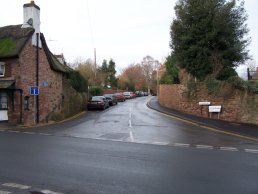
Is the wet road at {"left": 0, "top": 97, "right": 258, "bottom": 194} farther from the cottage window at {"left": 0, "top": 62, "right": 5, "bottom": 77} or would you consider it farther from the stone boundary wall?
the cottage window at {"left": 0, "top": 62, "right": 5, "bottom": 77}

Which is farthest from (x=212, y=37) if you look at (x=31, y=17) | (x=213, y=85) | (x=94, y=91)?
(x=94, y=91)

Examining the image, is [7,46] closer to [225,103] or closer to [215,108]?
[215,108]

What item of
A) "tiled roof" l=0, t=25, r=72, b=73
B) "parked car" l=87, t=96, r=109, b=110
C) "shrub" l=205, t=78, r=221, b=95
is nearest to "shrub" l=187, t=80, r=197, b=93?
"shrub" l=205, t=78, r=221, b=95

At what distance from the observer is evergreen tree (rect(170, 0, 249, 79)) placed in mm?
26891

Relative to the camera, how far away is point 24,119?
24484 millimetres

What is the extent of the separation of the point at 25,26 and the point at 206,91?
1504 centimetres

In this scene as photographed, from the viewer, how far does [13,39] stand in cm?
2527

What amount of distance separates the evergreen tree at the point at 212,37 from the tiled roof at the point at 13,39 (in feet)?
40.2

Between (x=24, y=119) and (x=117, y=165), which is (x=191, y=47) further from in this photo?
(x=117, y=165)

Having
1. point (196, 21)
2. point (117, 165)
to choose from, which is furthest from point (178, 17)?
point (117, 165)

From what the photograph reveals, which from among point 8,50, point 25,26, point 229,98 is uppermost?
point 25,26

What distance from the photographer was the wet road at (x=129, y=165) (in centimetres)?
752

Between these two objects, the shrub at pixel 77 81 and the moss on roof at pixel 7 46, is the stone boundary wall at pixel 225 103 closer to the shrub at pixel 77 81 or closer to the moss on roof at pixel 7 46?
the shrub at pixel 77 81

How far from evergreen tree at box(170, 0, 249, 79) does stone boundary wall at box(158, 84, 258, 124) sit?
1873 mm
